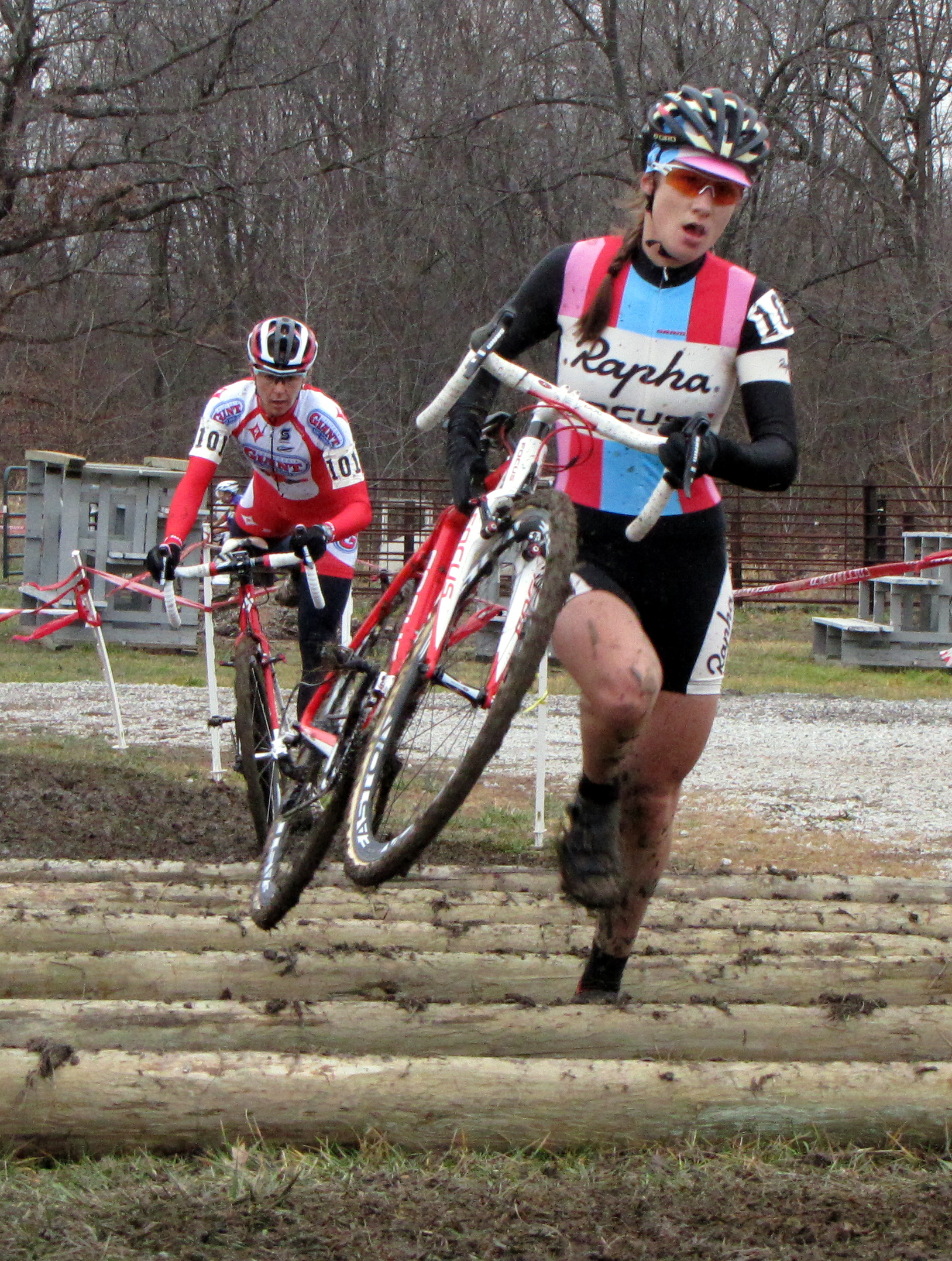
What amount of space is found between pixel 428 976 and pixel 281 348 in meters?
3.06

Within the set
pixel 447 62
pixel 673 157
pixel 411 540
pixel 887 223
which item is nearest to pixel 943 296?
pixel 887 223

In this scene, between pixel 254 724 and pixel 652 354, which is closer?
pixel 652 354

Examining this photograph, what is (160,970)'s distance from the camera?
Result: 4602 millimetres

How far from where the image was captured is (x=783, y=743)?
40.8 ft

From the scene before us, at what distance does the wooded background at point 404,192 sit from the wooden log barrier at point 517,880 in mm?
17625

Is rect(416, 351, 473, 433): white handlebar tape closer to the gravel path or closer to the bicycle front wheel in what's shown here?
the bicycle front wheel

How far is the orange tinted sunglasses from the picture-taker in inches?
154

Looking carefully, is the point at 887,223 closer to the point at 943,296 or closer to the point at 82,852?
the point at 943,296

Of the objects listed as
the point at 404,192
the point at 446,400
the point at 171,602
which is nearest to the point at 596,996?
the point at 446,400

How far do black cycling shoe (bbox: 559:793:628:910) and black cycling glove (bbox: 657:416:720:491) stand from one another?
897 mm

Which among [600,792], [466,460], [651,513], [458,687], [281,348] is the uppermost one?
[281,348]

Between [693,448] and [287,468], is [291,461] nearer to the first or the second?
[287,468]

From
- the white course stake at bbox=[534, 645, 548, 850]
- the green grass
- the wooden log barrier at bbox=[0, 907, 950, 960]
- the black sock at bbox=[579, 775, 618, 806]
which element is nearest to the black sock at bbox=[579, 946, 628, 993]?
the wooden log barrier at bbox=[0, 907, 950, 960]

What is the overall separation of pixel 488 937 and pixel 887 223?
84.6 ft
